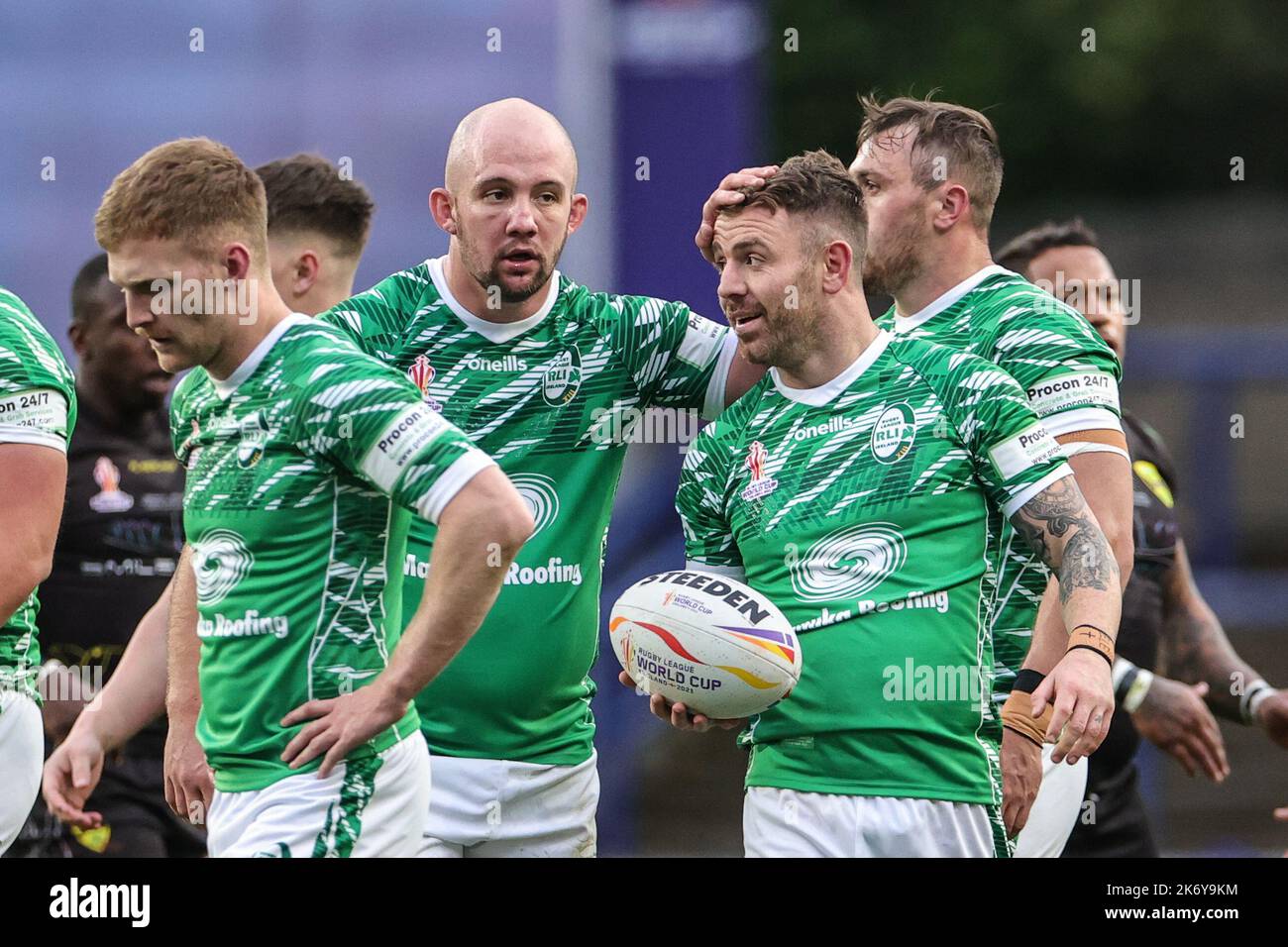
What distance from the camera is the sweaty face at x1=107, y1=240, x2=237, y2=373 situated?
4.12 meters

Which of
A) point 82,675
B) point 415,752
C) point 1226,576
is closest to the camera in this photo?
point 415,752

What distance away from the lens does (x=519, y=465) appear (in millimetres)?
4992

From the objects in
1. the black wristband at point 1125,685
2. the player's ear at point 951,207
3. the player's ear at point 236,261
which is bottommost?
the black wristband at point 1125,685

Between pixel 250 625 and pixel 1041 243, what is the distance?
3.76 m

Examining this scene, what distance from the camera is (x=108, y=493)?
A: 6.97 metres

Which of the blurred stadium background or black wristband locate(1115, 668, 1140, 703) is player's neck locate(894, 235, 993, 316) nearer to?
black wristband locate(1115, 668, 1140, 703)

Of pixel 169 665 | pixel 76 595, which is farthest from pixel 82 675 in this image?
pixel 169 665

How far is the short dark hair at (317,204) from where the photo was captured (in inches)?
234

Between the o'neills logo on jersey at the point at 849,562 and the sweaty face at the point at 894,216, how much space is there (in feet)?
3.63

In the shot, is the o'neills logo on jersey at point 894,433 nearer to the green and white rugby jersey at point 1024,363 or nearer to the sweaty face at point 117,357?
the green and white rugby jersey at point 1024,363

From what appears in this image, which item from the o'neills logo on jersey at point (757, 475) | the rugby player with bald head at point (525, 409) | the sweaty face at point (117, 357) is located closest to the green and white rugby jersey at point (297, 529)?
the rugby player with bald head at point (525, 409)

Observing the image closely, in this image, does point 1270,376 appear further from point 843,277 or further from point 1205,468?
point 843,277

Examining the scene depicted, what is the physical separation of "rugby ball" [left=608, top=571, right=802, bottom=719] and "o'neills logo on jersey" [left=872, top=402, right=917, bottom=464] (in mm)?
464
